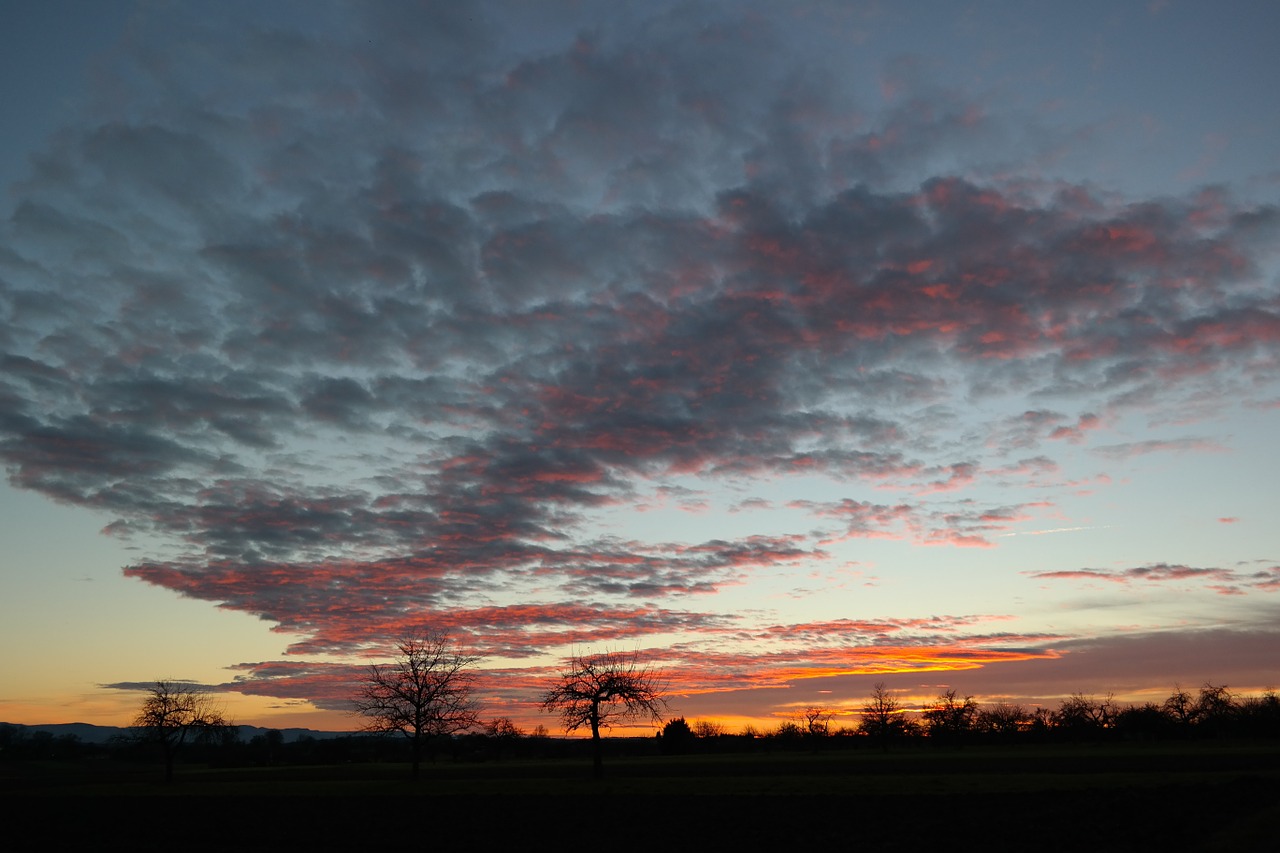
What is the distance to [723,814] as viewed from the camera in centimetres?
3509

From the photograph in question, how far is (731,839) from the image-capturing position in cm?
2905

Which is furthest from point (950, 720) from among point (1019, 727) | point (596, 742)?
point (596, 742)

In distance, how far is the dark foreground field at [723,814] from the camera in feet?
89.0

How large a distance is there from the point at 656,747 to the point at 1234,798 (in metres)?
112

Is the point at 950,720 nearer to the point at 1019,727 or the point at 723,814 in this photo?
the point at 1019,727

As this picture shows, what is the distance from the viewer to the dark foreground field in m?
27.1

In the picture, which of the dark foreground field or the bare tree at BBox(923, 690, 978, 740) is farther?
the bare tree at BBox(923, 690, 978, 740)

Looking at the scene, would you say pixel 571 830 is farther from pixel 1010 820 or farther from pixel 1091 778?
pixel 1091 778

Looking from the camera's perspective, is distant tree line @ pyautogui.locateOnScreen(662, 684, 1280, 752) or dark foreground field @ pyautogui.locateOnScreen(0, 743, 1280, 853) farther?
distant tree line @ pyautogui.locateOnScreen(662, 684, 1280, 752)

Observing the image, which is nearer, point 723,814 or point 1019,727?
point 723,814

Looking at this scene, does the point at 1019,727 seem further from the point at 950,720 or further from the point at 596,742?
the point at 596,742

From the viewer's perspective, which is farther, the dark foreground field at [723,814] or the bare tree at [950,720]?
the bare tree at [950,720]

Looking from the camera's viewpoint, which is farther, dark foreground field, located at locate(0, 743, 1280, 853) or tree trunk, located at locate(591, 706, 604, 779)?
tree trunk, located at locate(591, 706, 604, 779)

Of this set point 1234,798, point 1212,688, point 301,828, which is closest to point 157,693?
point 301,828
